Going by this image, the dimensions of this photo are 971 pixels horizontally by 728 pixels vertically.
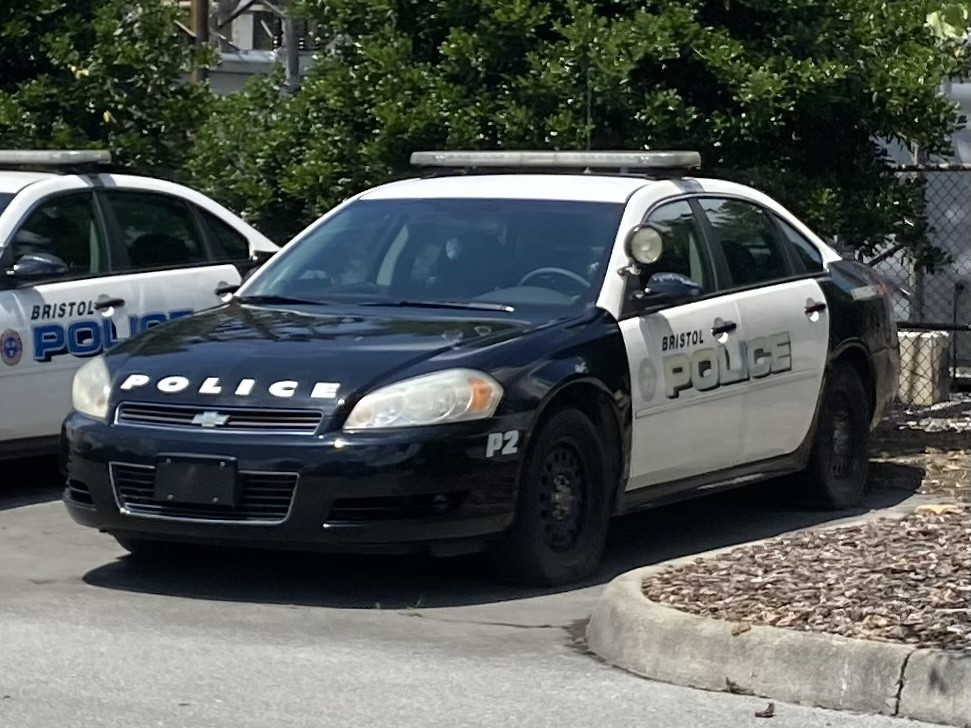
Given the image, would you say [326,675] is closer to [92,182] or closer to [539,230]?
[539,230]

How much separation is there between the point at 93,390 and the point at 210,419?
0.67m

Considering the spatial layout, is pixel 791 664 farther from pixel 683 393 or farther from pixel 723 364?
pixel 723 364

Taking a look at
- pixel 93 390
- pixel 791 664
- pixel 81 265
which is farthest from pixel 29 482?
pixel 791 664

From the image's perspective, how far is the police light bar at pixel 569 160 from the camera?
353 inches

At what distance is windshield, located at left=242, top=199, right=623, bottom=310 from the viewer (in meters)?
8.32

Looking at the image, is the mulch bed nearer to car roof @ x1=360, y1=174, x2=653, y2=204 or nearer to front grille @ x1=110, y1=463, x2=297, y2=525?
front grille @ x1=110, y1=463, x2=297, y2=525

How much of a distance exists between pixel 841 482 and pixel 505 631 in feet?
10.4

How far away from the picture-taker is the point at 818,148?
39.3 ft

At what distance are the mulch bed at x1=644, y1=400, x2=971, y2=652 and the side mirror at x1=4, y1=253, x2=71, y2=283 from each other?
147 inches

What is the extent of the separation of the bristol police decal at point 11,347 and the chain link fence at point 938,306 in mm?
6115

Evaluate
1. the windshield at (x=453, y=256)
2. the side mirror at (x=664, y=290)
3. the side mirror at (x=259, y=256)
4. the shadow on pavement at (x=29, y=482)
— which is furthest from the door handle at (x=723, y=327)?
the shadow on pavement at (x=29, y=482)

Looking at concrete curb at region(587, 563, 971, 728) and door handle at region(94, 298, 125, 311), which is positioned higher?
door handle at region(94, 298, 125, 311)

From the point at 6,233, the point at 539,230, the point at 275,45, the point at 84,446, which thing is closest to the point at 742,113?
the point at 539,230

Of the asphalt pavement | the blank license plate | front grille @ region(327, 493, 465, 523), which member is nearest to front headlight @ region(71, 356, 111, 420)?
the blank license plate
